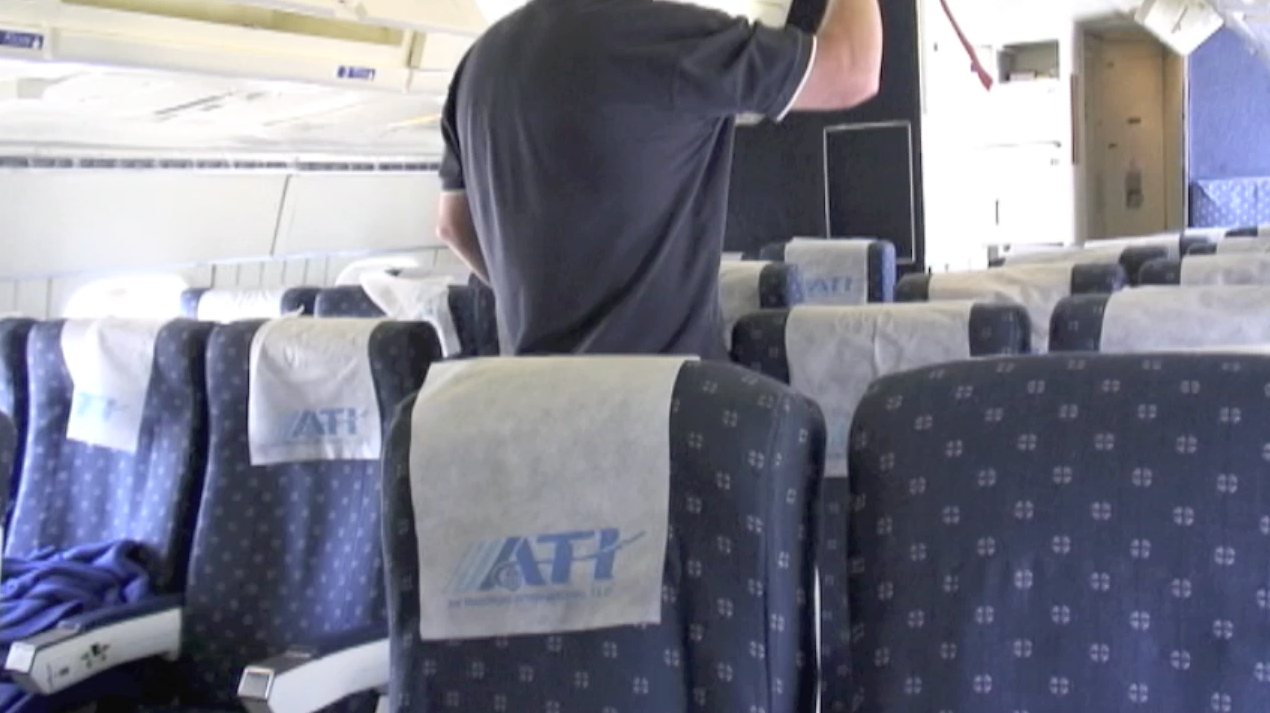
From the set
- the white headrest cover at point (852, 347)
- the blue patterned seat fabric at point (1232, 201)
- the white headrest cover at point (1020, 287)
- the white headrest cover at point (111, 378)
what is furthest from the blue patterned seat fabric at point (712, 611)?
the blue patterned seat fabric at point (1232, 201)

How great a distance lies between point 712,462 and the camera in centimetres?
165

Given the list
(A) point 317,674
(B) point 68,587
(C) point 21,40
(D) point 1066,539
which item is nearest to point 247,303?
(C) point 21,40

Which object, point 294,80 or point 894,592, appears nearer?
point 894,592

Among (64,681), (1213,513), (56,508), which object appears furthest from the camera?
(56,508)

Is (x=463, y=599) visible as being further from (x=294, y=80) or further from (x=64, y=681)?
(x=294, y=80)

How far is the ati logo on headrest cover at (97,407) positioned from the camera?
10.3 ft

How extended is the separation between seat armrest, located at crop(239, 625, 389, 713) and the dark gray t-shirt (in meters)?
0.57

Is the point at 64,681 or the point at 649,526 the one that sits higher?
the point at 649,526

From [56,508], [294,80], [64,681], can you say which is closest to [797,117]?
[294,80]

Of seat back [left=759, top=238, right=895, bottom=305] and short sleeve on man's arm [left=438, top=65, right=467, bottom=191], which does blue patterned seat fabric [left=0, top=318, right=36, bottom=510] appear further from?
seat back [left=759, top=238, right=895, bottom=305]

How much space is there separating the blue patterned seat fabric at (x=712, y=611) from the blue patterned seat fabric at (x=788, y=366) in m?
0.43

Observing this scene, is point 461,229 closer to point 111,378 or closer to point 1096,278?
point 111,378

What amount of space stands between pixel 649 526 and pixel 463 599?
24 centimetres

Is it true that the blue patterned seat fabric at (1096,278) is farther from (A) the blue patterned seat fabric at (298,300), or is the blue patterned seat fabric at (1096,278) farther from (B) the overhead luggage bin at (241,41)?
(A) the blue patterned seat fabric at (298,300)
